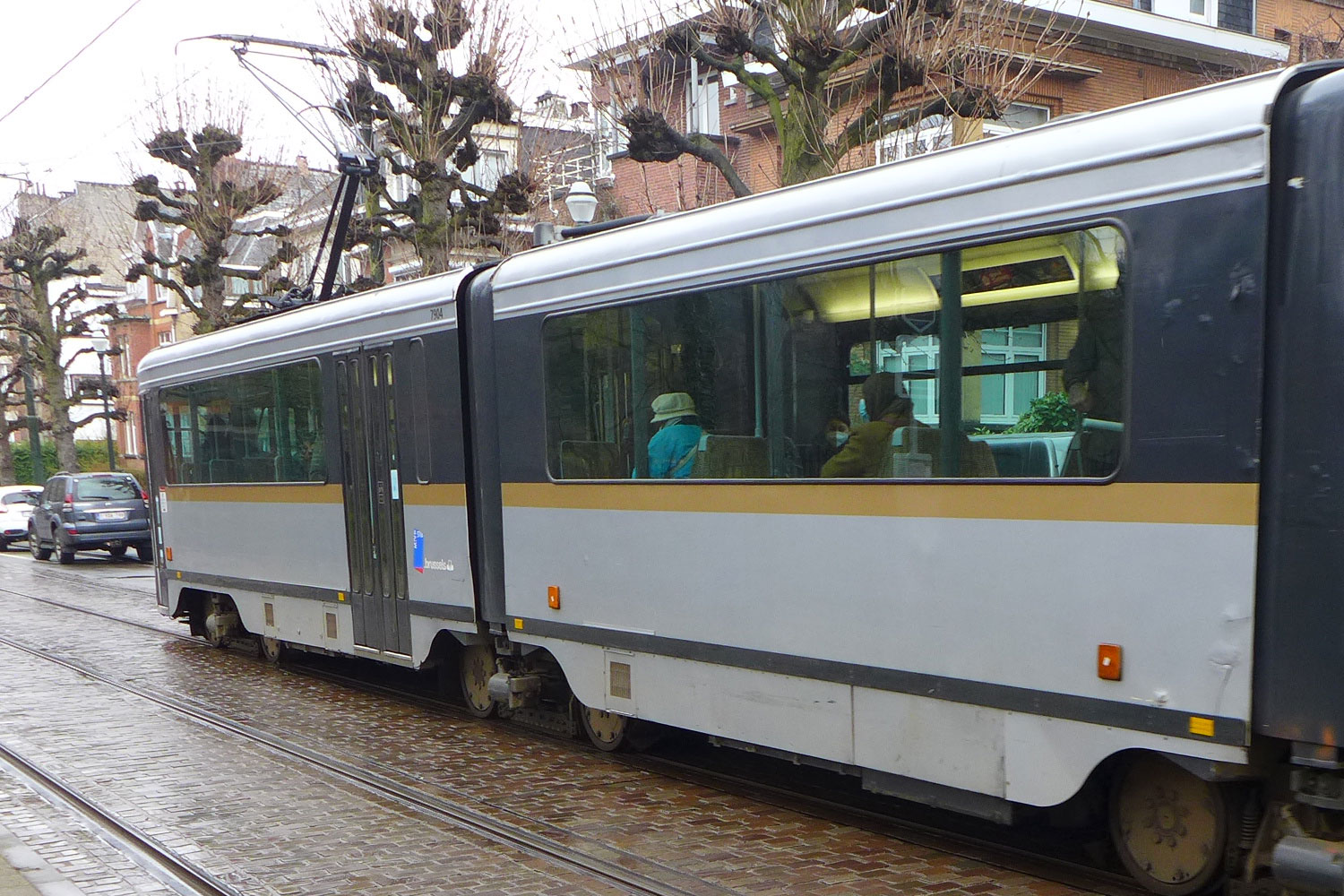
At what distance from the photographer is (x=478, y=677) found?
8.89 meters

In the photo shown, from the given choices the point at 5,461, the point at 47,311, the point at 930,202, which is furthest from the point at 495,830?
the point at 5,461

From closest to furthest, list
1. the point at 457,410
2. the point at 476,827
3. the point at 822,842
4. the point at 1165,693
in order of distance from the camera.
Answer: the point at 1165,693
the point at 822,842
the point at 476,827
the point at 457,410

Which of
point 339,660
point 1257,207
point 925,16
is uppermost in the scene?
point 925,16

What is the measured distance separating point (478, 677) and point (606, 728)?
1.55 m

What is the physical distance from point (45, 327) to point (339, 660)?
2887 cm

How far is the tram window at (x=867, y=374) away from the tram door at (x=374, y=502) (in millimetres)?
2114

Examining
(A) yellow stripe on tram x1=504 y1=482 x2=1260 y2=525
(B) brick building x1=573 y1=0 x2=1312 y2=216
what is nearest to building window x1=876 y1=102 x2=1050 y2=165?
(B) brick building x1=573 y1=0 x2=1312 y2=216

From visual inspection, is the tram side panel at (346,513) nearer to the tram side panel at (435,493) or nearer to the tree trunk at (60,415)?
the tram side panel at (435,493)

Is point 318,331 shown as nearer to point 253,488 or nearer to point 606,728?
point 253,488

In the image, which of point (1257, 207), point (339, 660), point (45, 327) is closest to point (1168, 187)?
point (1257, 207)

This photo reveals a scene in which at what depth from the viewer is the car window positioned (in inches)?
982

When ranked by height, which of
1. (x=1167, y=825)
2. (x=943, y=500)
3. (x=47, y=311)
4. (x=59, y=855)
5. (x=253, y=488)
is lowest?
(x=59, y=855)

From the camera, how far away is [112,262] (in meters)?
51.6

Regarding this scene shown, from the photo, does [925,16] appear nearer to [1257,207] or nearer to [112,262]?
[1257,207]
